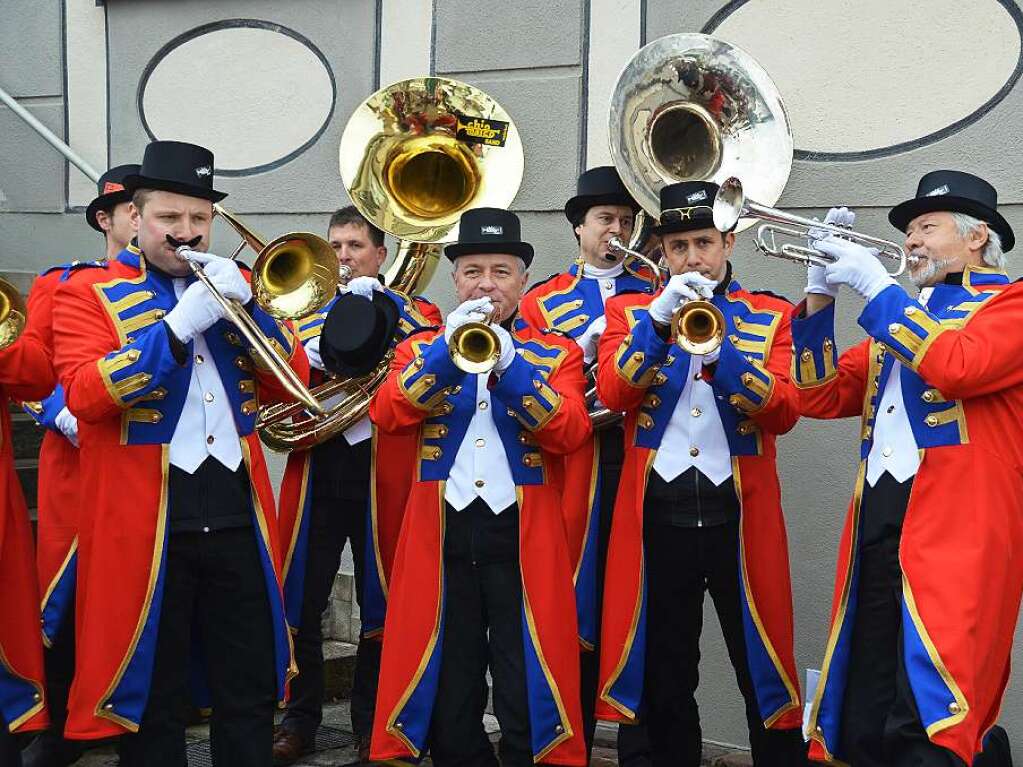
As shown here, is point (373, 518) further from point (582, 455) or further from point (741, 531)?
point (741, 531)

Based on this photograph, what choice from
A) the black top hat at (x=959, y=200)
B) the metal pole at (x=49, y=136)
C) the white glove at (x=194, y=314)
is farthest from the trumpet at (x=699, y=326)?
the metal pole at (x=49, y=136)

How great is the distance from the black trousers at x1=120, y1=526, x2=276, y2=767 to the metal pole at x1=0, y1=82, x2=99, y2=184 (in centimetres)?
379

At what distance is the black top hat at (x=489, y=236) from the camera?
15.6ft

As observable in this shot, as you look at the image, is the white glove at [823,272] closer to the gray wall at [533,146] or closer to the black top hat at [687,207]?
the black top hat at [687,207]

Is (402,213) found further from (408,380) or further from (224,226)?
(224,226)

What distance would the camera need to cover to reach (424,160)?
19.7 ft

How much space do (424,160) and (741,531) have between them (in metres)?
2.14

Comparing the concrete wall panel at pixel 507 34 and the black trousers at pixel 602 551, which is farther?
the concrete wall panel at pixel 507 34

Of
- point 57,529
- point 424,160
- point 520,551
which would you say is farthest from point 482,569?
point 424,160

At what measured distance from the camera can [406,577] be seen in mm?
4738

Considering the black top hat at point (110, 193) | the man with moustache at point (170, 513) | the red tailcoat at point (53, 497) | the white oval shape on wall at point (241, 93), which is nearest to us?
the man with moustache at point (170, 513)

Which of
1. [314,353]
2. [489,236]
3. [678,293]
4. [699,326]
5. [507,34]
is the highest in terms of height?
[507,34]

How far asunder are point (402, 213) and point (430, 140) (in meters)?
0.33

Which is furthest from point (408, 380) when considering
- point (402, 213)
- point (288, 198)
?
point (288, 198)
